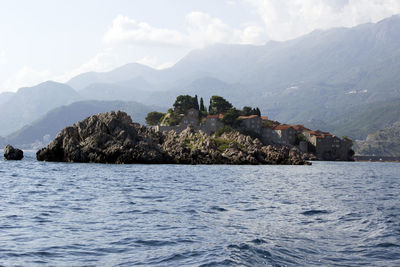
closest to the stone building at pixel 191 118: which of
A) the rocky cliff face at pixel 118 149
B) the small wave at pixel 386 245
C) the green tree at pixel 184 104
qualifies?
the green tree at pixel 184 104

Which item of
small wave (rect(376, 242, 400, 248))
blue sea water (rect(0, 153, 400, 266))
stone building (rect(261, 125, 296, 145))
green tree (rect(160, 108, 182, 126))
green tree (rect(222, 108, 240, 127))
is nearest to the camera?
blue sea water (rect(0, 153, 400, 266))

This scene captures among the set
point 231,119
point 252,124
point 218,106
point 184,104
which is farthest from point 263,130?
point 184,104

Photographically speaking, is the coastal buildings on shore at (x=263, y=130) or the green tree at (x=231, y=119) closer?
the coastal buildings on shore at (x=263, y=130)

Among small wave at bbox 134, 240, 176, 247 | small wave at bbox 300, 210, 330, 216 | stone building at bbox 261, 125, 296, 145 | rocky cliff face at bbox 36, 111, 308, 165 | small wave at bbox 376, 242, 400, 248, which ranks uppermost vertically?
stone building at bbox 261, 125, 296, 145

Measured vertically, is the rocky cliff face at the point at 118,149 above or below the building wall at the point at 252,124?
below

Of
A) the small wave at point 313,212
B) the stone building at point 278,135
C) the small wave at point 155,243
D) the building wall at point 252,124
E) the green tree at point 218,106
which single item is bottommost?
the small wave at point 155,243

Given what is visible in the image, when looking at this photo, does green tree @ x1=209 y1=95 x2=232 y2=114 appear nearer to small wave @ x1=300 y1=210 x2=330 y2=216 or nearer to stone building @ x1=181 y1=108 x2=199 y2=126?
stone building @ x1=181 y1=108 x2=199 y2=126

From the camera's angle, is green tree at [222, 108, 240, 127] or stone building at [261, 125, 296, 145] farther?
stone building at [261, 125, 296, 145]

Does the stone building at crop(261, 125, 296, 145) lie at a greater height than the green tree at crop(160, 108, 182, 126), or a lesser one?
lesser

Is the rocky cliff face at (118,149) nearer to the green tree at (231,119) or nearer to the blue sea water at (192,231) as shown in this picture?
the green tree at (231,119)

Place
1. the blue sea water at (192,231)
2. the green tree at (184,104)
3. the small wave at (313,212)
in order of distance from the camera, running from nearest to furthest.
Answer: the blue sea water at (192,231) → the small wave at (313,212) → the green tree at (184,104)

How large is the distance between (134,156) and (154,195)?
62.0m

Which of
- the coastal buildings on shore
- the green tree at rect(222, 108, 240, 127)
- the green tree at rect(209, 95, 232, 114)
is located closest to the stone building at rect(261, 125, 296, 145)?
the coastal buildings on shore

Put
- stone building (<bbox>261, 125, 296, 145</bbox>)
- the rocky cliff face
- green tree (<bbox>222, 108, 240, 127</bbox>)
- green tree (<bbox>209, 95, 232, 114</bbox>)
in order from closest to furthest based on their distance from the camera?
the rocky cliff face, green tree (<bbox>222, 108, 240, 127</bbox>), stone building (<bbox>261, 125, 296, 145</bbox>), green tree (<bbox>209, 95, 232, 114</bbox>)
